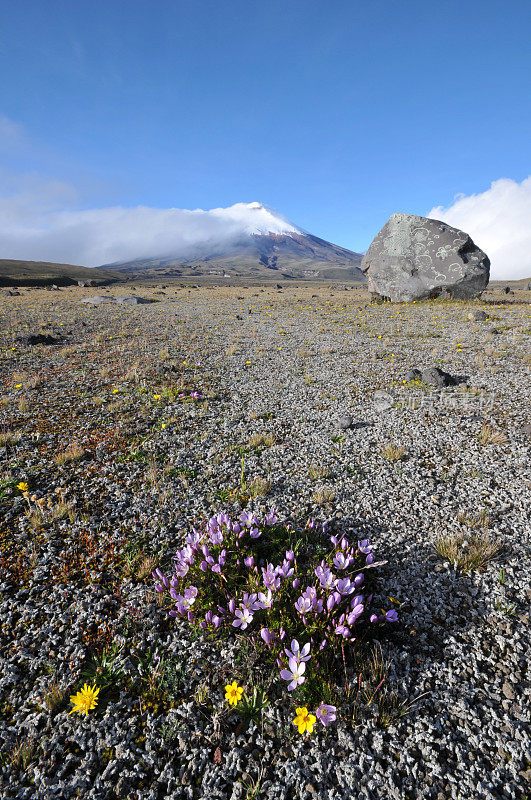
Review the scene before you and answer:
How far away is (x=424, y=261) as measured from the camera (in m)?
27.4

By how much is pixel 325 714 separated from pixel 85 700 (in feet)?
7.15

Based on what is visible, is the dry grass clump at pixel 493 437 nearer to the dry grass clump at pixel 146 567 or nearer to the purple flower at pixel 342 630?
the purple flower at pixel 342 630

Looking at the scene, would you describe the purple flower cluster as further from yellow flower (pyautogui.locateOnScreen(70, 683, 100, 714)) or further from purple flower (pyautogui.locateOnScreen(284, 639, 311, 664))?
yellow flower (pyautogui.locateOnScreen(70, 683, 100, 714))

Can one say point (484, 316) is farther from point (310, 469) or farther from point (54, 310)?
point (54, 310)

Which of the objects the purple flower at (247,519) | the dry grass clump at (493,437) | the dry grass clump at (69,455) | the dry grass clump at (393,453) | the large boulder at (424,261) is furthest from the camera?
the large boulder at (424,261)

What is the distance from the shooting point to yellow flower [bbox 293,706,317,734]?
275 cm

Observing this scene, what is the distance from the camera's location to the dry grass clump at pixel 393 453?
7172 mm

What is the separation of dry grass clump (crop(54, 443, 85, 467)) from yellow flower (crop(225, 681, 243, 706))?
222 inches

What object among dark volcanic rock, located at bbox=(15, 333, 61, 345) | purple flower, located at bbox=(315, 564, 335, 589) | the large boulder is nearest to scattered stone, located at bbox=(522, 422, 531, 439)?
purple flower, located at bbox=(315, 564, 335, 589)

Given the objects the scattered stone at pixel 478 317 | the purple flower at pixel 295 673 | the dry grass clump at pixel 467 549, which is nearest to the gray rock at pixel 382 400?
the dry grass clump at pixel 467 549

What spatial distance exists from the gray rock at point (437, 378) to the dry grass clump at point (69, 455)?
10.5m

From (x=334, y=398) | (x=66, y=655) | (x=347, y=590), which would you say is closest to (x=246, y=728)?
(x=347, y=590)

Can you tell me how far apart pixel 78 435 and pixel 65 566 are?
169 inches

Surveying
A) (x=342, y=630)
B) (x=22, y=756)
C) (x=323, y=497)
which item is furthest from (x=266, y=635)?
(x=323, y=497)
